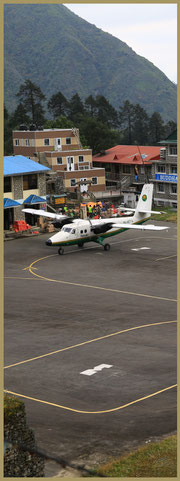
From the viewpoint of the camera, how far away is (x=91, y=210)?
282ft

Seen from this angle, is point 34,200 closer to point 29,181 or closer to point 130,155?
point 29,181

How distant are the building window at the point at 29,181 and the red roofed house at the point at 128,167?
26.1 metres

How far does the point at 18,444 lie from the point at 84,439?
5102mm

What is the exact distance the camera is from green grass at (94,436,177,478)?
779 inches

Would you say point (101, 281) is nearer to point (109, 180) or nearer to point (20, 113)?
point (109, 180)

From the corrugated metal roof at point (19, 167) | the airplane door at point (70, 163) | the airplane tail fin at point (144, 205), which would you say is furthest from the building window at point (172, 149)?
the airplane tail fin at point (144, 205)

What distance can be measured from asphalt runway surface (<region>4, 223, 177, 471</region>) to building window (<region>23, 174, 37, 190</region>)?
1589 cm

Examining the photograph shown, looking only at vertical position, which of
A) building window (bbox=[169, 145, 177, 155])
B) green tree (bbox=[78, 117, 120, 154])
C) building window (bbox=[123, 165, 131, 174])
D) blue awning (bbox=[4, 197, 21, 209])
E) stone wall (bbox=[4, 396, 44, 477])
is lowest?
stone wall (bbox=[4, 396, 44, 477])

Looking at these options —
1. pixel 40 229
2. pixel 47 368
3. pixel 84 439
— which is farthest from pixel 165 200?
pixel 84 439

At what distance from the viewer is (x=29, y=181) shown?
8100 cm

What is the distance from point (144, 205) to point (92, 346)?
36086 millimetres

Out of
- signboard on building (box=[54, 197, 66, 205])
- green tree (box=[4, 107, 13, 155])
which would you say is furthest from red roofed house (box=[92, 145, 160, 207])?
green tree (box=[4, 107, 13, 155])

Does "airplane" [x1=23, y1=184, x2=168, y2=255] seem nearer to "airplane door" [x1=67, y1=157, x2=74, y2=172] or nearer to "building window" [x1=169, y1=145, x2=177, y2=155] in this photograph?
"building window" [x1=169, y1=145, x2=177, y2=155]

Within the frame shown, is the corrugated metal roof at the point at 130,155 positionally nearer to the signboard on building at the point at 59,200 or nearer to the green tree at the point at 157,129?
the signboard on building at the point at 59,200
